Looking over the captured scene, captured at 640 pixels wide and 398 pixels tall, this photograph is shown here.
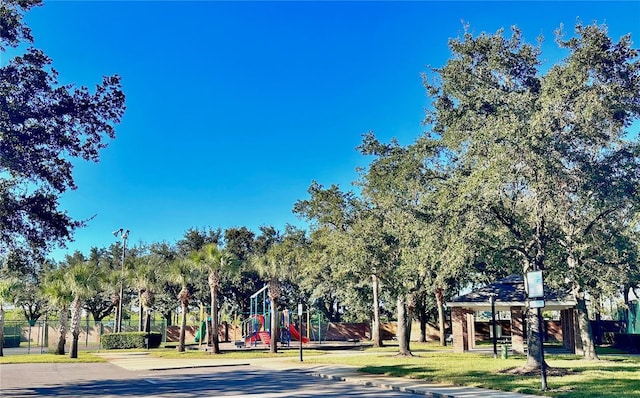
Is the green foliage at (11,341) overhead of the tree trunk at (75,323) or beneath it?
beneath

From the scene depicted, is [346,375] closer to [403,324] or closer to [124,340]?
[403,324]

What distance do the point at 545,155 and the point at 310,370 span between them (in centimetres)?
1183

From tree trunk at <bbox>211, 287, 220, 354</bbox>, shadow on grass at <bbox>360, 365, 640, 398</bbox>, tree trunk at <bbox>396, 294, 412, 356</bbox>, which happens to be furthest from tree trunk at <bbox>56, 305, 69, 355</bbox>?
shadow on grass at <bbox>360, 365, 640, 398</bbox>

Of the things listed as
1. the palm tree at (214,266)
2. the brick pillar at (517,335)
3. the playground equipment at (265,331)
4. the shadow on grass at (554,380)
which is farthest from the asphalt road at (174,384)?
the brick pillar at (517,335)

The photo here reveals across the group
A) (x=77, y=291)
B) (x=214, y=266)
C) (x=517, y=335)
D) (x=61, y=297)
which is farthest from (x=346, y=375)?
(x=61, y=297)

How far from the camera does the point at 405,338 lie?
2900 cm

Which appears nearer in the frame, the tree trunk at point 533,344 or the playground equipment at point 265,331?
the tree trunk at point 533,344

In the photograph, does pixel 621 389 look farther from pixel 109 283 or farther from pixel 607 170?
pixel 109 283

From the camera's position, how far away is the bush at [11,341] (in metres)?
48.4

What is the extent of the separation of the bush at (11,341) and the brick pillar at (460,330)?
37604 mm

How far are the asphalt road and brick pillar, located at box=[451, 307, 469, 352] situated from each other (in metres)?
13.3

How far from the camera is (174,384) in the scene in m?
17.8

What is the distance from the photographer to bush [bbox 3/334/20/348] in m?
48.4

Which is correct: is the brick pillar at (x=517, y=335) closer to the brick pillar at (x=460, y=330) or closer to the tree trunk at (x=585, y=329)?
the brick pillar at (x=460, y=330)
